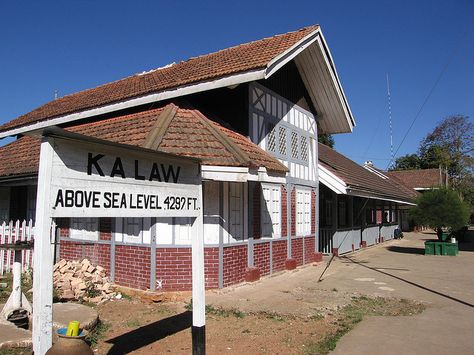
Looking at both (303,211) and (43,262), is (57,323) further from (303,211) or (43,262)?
(303,211)

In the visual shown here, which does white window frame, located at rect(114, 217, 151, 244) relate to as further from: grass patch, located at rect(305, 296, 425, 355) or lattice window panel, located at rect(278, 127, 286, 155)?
lattice window panel, located at rect(278, 127, 286, 155)

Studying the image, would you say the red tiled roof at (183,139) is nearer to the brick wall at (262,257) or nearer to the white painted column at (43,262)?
the brick wall at (262,257)

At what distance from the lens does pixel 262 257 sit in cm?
1082

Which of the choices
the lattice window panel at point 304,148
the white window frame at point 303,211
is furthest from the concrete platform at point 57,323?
the lattice window panel at point 304,148

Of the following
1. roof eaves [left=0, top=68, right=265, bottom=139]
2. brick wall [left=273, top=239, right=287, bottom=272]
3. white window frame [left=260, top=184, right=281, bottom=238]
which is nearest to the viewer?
roof eaves [left=0, top=68, right=265, bottom=139]

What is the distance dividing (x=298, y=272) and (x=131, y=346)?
728cm

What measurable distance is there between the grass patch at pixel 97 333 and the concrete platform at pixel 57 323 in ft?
0.32

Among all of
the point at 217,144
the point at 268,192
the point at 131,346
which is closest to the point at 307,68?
the point at 268,192

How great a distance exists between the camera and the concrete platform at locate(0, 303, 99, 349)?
17.4 feet

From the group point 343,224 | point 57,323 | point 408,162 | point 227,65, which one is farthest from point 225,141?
point 408,162

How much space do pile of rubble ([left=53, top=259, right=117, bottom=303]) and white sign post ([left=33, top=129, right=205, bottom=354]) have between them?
4.57m

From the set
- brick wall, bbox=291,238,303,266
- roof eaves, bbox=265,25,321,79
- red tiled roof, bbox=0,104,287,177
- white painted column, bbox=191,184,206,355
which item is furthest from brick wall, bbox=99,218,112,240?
white painted column, bbox=191,184,206,355

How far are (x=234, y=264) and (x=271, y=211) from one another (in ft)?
7.77

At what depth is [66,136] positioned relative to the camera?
324 centimetres
